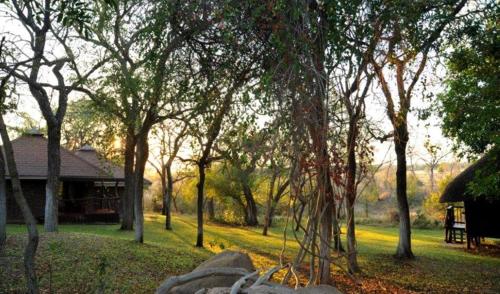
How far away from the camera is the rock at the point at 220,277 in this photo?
609 centimetres

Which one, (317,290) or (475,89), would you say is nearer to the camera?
(317,290)

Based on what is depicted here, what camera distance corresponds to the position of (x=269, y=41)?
6.66m

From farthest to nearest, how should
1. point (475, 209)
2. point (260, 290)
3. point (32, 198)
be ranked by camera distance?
point (32, 198) < point (475, 209) < point (260, 290)

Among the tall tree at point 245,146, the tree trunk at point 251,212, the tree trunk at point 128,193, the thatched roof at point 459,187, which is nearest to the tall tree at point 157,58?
the tall tree at point 245,146

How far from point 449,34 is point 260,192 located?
77.3 feet

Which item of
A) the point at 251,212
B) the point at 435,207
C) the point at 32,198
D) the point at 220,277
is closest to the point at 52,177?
the point at 32,198

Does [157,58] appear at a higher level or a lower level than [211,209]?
higher

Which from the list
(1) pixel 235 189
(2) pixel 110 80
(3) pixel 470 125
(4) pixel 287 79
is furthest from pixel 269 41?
(1) pixel 235 189

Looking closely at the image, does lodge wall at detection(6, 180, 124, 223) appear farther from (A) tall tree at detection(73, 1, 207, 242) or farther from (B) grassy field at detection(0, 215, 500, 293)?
(A) tall tree at detection(73, 1, 207, 242)

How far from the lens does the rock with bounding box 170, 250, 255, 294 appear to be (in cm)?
609

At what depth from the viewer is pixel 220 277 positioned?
6543 mm

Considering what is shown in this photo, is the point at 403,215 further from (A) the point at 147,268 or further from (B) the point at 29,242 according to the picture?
(B) the point at 29,242

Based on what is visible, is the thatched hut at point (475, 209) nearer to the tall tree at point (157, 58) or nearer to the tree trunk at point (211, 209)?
the tall tree at point (157, 58)

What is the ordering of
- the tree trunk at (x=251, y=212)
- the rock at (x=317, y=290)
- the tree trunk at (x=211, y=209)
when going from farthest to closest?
the tree trunk at (x=211, y=209) < the tree trunk at (x=251, y=212) < the rock at (x=317, y=290)
